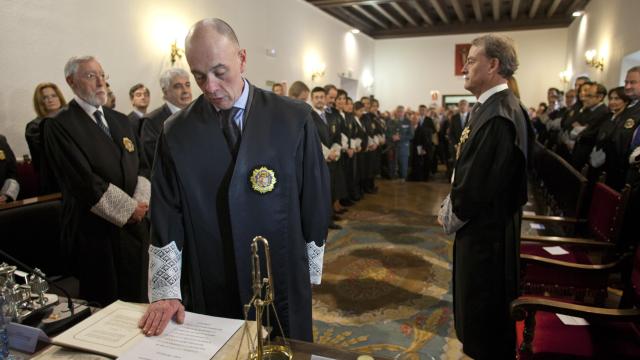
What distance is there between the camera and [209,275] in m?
1.47

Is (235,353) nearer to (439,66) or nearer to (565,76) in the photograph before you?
(565,76)

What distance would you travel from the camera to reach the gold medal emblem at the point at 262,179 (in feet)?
4.54

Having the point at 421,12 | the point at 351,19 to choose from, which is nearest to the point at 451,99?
the point at 421,12

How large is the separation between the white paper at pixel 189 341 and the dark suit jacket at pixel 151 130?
2.26m

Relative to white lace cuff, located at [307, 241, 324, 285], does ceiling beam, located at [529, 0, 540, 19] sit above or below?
above

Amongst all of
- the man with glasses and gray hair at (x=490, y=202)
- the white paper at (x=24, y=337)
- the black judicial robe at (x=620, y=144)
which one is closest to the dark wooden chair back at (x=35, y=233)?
the white paper at (x=24, y=337)

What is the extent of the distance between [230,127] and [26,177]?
3496mm

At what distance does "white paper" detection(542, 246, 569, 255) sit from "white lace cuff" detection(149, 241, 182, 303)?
2.39 meters

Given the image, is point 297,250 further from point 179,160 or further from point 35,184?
point 35,184

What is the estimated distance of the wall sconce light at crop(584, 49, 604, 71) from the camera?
8.80 m

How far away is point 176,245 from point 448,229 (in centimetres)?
139

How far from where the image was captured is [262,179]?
4.56 feet

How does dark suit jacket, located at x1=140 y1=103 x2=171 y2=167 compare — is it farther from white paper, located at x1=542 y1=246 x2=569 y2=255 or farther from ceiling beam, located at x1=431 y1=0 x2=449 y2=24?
ceiling beam, located at x1=431 y1=0 x2=449 y2=24

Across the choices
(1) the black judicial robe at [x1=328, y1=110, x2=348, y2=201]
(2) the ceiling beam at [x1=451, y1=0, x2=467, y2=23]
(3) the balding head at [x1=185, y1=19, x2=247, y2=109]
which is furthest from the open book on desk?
(2) the ceiling beam at [x1=451, y1=0, x2=467, y2=23]
